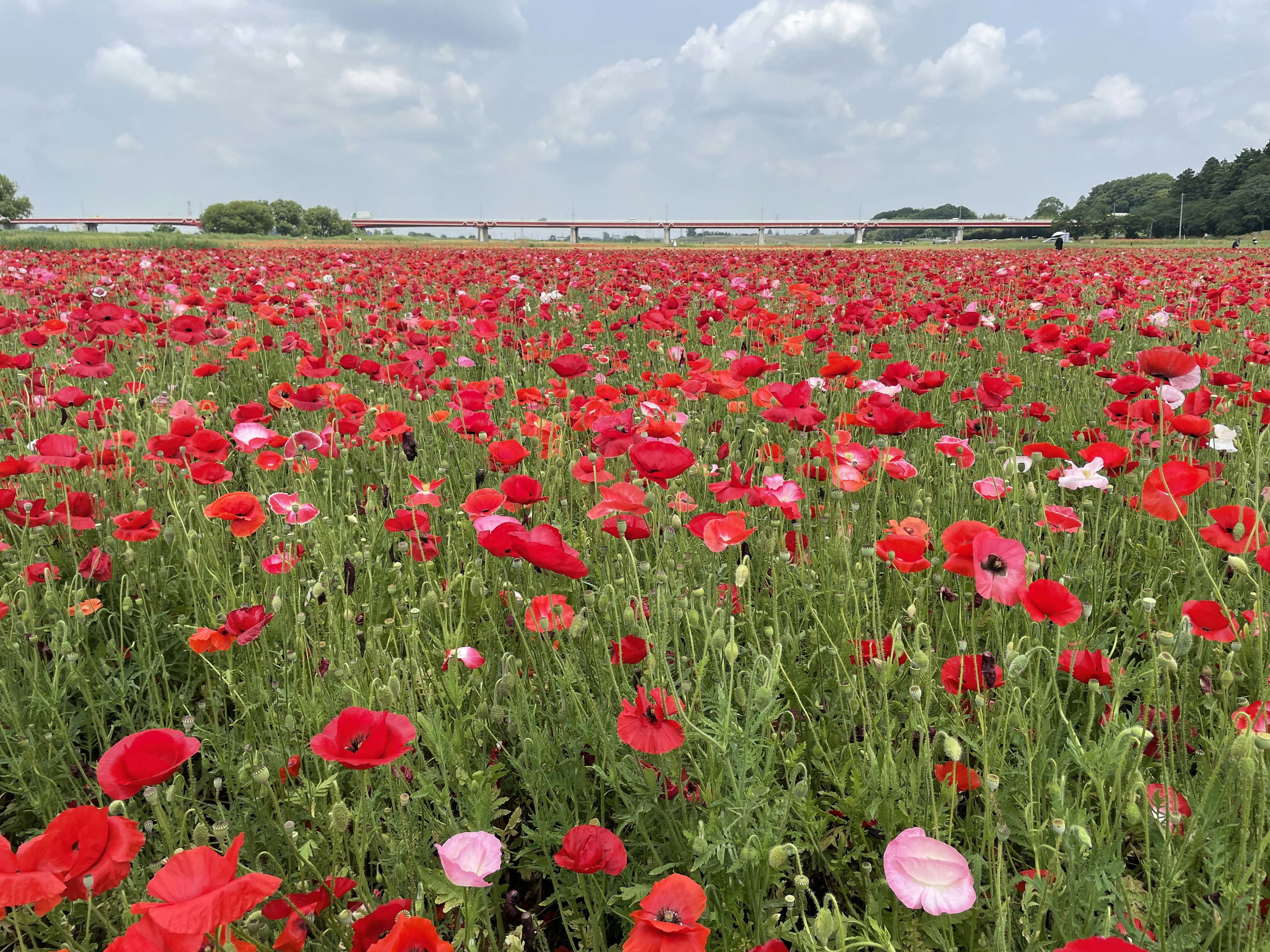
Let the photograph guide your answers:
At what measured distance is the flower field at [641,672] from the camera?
3.78 feet

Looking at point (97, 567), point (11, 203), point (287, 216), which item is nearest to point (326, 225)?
point (287, 216)

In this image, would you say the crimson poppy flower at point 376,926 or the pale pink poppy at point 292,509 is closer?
the crimson poppy flower at point 376,926

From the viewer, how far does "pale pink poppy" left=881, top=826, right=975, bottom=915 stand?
2.96ft

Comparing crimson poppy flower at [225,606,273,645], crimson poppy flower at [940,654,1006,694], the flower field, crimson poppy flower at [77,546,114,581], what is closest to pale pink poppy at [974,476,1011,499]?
the flower field

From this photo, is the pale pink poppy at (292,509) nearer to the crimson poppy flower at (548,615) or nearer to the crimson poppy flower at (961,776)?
the crimson poppy flower at (548,615)

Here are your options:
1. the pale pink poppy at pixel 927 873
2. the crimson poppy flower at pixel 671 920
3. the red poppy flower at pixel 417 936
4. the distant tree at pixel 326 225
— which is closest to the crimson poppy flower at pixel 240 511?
the red poppy flower at pixel 417 936

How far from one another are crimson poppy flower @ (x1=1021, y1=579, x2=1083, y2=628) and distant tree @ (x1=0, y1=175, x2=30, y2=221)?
90573 mm

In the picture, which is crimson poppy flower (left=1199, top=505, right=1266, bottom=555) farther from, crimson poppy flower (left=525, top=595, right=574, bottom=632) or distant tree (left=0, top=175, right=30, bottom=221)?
distant tree (left=0, top=175, right=30, bottom=221)

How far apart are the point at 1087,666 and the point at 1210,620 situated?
0.79 feet

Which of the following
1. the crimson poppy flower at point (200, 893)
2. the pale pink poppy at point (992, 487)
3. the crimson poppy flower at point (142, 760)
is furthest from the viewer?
the pale pink poppy at point (992, 487)

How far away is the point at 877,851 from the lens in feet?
4.69

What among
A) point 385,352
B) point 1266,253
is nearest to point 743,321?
point 385,352

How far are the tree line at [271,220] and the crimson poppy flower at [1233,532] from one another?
206 ft

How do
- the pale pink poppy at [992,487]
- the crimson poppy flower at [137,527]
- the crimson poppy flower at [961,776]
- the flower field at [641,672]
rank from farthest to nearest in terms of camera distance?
Result: the pale pink poppy at [992,487], the crimson poppy flower at [137,527], the crimson poppy flower at [961,776], the flower field at [641,672]
